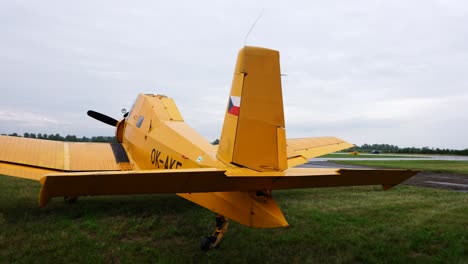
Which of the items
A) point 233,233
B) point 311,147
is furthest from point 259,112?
point 311,147

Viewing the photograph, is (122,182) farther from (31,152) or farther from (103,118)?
(103,118)

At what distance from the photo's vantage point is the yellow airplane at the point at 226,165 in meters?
3.03

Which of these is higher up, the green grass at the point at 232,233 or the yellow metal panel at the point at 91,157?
the yellow metal panel at the point at 91,157

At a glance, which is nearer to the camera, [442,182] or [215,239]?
[215,239]

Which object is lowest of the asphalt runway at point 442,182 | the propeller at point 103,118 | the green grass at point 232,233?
the green grass at point 232,233

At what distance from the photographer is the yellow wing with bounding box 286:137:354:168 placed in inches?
415

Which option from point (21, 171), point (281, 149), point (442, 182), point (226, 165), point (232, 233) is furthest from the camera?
point (442, 182)

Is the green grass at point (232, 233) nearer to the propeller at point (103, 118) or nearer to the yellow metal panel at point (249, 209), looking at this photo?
the yellow metal panel at point (249, 209)

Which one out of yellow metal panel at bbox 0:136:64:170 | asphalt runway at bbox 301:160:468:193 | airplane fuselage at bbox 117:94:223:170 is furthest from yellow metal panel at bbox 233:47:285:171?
asphalt runway at bbox 301:160:468:193

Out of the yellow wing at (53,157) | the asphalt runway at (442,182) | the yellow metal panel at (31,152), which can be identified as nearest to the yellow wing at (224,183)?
the yellow wing at (53,157)

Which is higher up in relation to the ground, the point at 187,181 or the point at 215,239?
the point at 187,181

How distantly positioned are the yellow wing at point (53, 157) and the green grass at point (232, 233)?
0.97 metres

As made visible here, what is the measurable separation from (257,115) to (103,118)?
9.08 metres

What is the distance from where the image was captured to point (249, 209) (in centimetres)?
468
